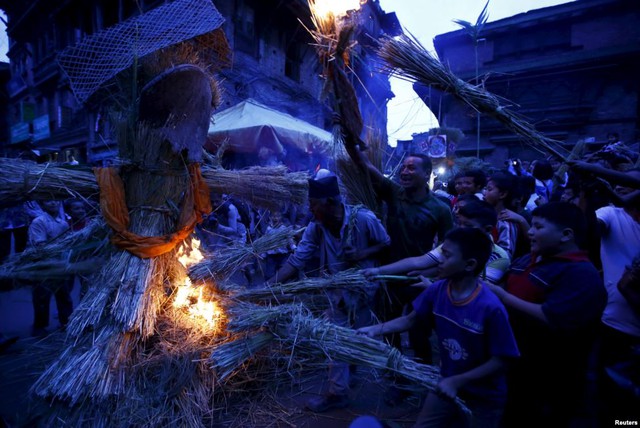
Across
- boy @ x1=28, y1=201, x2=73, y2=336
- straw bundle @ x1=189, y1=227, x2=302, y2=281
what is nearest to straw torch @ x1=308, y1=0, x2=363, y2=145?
straw bundle @ x1=189, y1=227, x2=302, y2=281

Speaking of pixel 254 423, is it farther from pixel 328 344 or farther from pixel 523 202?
pixel 523 202

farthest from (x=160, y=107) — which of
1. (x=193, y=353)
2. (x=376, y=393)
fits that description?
(x=376, y=393)

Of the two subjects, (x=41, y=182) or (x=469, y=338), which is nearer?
(x=469, y=338)

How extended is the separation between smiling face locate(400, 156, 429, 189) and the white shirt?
125 cm

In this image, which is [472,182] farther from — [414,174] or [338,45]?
[338,45]

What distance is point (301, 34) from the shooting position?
13164 millimetres

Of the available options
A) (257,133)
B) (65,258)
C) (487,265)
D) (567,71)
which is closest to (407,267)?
(487,265)

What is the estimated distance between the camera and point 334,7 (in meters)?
2.20

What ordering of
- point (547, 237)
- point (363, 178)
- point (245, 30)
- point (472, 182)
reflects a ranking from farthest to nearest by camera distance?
1. point (245, 30)
2. point (472, 182)
3. point (363, 178)
4. point (547, 237)

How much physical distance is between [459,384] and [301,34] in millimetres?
13928

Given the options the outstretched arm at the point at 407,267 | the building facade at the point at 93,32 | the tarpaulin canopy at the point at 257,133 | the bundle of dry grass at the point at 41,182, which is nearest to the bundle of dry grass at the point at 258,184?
the bundle of dry grass at the point at 41,182

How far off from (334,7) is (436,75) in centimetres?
84

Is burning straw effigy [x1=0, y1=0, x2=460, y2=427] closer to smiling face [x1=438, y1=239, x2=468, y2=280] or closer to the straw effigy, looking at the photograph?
the straw effigy

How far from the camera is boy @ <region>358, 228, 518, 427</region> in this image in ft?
5.24
